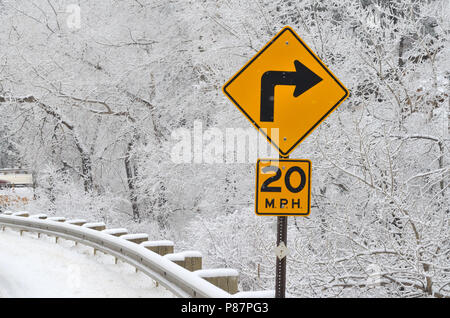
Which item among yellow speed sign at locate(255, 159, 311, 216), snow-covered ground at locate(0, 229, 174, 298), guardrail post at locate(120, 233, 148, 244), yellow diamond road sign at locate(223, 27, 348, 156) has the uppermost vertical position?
yellow diamond road sign at locate(223, 27, 348, 156)

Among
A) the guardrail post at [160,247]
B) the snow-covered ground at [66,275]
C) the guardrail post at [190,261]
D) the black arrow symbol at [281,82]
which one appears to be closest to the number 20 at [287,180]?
the black arrow symbol at [281,82]

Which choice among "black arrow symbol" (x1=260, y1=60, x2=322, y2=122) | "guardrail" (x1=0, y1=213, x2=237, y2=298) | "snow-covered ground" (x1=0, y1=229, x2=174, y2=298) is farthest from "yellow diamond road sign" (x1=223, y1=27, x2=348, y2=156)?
"snow-covered ground" (x1=0, y1=229, x2=174, y2=298)

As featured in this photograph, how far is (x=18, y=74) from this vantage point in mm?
20109

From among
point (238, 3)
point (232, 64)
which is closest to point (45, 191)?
point (232, 64)

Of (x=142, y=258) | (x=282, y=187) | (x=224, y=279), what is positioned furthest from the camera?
(x=142, y=258)

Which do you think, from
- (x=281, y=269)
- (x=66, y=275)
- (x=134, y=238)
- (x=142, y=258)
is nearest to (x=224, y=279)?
(x=281, y=269)

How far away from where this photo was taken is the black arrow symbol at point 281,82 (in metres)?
4.34

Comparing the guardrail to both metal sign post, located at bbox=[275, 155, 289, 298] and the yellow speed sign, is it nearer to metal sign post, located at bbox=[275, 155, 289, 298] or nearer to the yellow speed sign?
metal sign post, located at bbox=[275, 155, 289, 298]

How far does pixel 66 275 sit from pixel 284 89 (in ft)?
Answer: 14.6

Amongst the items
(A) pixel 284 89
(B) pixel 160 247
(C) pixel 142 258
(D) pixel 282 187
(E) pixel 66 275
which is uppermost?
(A) pixel 284 89

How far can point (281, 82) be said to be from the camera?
173 inches

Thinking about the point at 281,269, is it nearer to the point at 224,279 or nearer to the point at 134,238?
the point at 224,279

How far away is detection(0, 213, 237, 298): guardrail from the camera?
4984 mm

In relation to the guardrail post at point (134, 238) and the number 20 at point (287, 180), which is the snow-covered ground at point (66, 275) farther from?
the number 20 at point (287, 180)
